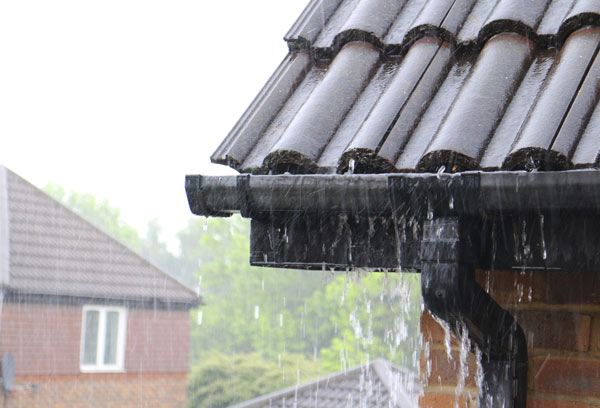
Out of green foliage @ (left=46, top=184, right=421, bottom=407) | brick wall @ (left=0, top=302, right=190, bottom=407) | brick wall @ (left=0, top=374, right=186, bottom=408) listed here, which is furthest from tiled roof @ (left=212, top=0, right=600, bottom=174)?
green foliage @ (left=46, top=184, right=421, bottom=407)

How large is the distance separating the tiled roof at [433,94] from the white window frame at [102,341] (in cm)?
1647

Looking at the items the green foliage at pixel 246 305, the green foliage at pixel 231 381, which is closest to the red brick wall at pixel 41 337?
the green foliage at pixel 231 381

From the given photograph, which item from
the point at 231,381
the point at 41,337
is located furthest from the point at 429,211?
the point at 231,381

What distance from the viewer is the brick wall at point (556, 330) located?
193 centimetres

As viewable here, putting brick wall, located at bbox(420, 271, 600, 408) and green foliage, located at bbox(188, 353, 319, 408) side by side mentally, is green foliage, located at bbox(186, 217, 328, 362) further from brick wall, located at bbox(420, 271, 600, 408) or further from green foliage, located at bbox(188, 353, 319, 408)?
brick wall, located at bbox(420, 271, 600, 408)

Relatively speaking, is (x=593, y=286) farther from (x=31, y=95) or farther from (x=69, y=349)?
(x=31, y=95)

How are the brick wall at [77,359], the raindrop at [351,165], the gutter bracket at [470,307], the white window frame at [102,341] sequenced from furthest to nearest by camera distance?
1. the white window frame at [102,341]
2. the brick wall at [77,359]
3. the raindrop at [351,165]
4. the gutter bracket at [470,307]

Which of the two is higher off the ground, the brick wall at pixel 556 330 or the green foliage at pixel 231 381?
the brick wall at pixel 556 330

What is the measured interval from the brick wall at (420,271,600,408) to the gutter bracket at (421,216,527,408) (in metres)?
0.05

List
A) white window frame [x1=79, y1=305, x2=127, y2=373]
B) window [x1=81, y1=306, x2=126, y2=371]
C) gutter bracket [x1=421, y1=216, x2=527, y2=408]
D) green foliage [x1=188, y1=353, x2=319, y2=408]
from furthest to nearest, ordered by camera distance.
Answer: green foliage [x1=188, y1=353, x2=319, y2=408] < window [x1=81, y1=306, x2=126, y2=371] < white window frame [x1=79, y1=305, x2=127, y2=373] < gutter bracket [x1=421, y1=216, x2=527, y2=408]

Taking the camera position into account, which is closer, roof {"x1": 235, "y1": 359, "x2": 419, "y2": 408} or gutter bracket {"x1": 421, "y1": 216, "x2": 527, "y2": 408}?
gutter bracket {"x1": 421, "y1": 216, "x2": 527, "y2": 408}

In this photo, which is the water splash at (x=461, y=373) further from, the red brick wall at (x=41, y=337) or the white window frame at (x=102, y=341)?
the white window frame at (x=102, y=341)

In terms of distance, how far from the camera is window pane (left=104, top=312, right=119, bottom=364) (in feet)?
62.9

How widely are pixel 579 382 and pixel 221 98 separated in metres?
87.4
